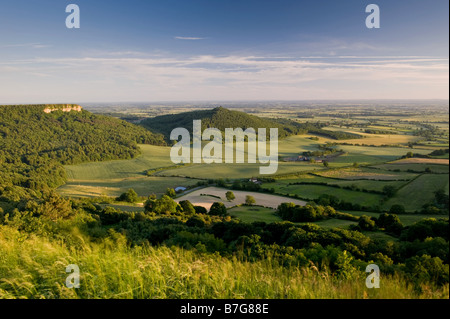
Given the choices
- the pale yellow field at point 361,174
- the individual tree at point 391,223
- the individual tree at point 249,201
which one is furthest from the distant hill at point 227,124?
the individual tree at point 391,223

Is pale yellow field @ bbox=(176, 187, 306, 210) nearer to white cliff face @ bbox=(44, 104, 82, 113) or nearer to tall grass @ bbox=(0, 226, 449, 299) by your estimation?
tall grass @ bbox=(0, 226, 449, 299)

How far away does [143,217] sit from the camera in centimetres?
2612

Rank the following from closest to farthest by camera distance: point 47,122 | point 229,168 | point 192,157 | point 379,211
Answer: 1. point 379,211
2. point 229,168
3. point 192,157
4. point 47,122

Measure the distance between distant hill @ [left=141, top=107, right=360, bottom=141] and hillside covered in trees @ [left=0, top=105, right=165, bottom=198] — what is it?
44.0 ft

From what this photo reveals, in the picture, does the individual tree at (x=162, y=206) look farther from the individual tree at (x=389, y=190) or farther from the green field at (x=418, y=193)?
the individual tree at (x=389, y=190)

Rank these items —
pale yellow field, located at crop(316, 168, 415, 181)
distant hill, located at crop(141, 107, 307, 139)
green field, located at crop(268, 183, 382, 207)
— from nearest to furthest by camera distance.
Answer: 1. green field, located at crop(268, 183, 382, 207)
2. pale yellow field, located at crop(316, 168, 415, 181)
3. distant hill, located at crop(141, 107, 307, 139)

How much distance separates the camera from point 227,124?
421 ft

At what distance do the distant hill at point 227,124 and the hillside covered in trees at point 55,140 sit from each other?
13.4 m

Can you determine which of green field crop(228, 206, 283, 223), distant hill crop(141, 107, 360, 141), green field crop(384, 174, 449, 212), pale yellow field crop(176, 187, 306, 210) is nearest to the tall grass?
green field crop(228, 206, 283, 223)

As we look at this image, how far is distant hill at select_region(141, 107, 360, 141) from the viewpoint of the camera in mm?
126125

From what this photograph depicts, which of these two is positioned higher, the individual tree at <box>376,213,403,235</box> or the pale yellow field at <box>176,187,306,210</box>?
the individual tree at <box>376,213,403,235</box>
